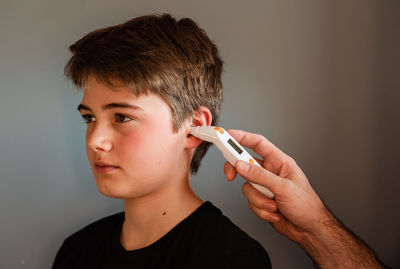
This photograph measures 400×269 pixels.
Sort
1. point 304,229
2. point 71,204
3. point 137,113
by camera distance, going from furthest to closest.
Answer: point 71,204, point 304,229, point 137,113

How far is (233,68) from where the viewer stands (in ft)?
4.02

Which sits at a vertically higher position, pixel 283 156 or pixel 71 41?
pixel 71 41

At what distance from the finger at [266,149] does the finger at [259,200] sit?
0.11 m

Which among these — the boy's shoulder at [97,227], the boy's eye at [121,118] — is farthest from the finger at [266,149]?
the boy's shoulder at [97,227]

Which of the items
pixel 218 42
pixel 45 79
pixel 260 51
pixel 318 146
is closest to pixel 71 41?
pixel 45 79

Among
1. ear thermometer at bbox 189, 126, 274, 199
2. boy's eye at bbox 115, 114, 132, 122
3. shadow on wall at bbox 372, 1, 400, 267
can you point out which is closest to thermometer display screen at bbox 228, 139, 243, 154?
ear thermometer at bbox 189, 126, 274, 199

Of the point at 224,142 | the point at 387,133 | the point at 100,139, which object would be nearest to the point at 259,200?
the point at 224,142

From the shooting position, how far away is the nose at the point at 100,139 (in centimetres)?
85

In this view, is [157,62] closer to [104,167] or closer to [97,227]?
[104,167]

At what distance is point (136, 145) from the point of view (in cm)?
84

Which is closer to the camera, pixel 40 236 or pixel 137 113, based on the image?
pixel 137 113

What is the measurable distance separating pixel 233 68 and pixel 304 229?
621mm

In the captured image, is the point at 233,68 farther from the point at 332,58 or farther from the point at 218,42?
the point at 332,58

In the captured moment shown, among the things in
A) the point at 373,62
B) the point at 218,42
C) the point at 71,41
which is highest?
the point at 71,41
